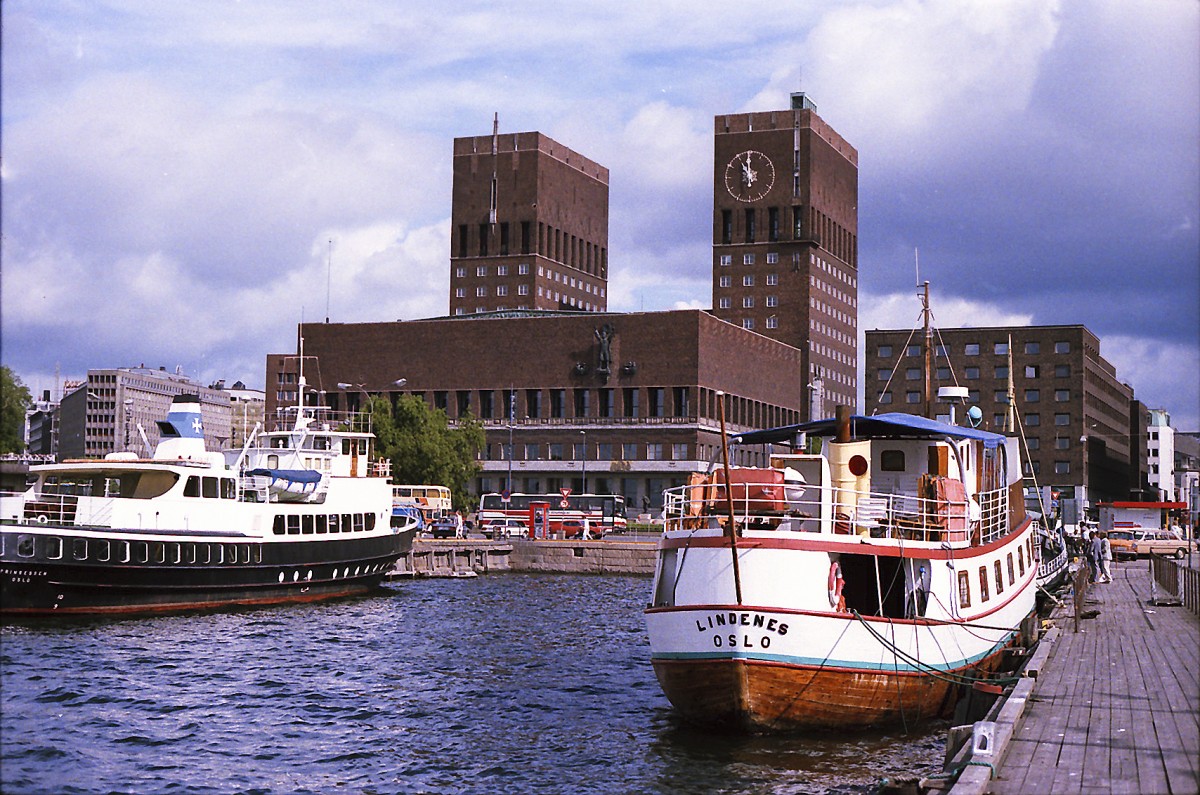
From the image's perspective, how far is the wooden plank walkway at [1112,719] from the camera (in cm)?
1723

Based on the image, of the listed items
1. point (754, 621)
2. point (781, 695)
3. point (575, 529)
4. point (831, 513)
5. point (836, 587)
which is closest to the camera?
point (754, 621)

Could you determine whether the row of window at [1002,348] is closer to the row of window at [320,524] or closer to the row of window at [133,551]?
the row of window at [320,524]

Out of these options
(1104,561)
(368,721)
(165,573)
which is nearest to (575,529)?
(1104,561)

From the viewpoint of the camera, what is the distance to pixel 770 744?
25.4 metres

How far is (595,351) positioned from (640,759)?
13368cm

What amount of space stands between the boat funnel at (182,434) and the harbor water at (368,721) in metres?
8.85

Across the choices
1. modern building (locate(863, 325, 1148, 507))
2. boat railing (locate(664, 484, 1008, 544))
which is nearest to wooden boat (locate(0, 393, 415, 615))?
boat railing (locate(664, 484, 1008, 544))

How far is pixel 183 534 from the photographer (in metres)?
49.0

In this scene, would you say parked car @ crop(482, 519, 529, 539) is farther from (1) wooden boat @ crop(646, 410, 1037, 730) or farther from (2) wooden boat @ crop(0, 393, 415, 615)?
(1) wooden boat @ crop(646, 410, 1037, 730)

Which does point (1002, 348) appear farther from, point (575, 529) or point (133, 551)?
point (133, 551)

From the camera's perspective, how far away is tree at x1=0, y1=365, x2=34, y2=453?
410 feet

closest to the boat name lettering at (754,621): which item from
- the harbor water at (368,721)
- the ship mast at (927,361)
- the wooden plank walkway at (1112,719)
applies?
the harbor water at (368,721)

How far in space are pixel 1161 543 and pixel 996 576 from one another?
52084 mm

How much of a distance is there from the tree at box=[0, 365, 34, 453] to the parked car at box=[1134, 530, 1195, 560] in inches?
3632
